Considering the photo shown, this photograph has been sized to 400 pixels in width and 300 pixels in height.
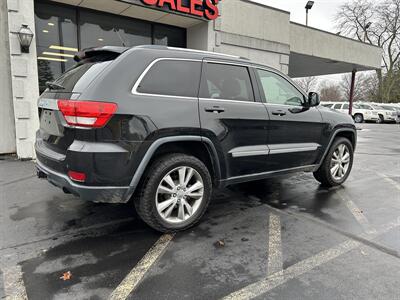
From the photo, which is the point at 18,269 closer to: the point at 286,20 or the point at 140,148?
the point at 140,148

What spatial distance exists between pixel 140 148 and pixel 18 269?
1.45m

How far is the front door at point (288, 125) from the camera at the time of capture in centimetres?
401

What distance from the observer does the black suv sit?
279cm

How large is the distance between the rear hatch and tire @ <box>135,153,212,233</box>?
0.78 m

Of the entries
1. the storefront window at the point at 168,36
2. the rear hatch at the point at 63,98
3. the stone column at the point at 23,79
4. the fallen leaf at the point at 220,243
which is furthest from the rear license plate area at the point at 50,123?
the storefront window at the point at 168,36

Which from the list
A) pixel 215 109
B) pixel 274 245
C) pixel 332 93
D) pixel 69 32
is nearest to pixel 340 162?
pixel 274 245

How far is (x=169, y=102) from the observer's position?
309 centimetres

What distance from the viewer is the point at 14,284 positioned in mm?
2396

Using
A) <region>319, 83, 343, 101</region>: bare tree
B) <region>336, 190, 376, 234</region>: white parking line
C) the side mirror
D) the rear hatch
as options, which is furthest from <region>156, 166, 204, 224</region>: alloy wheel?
<region>319, 83, 343, 101</region>: bare tree

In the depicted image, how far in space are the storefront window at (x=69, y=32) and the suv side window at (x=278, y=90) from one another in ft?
13.4

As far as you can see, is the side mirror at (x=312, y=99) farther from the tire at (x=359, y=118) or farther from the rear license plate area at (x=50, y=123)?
the tire at (x=359, y=118)

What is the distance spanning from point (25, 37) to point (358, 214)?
22.4 ft

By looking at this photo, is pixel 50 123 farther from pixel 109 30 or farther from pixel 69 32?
pixel 109 30

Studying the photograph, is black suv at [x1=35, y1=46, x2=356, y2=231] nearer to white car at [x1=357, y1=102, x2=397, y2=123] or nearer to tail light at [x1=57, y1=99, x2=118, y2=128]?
tail light at [x1=57, y1=99, x2=118, y2=128]
